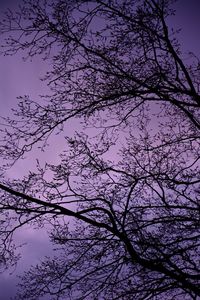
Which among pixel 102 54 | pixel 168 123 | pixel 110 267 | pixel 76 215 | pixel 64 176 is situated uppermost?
pixel 102 54

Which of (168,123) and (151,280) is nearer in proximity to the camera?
(151,280)

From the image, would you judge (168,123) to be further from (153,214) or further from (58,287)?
(58,287)

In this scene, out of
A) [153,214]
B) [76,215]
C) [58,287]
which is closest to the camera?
[76,215]

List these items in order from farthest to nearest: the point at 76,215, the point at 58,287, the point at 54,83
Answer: the point at 54,83
the point at 58,287
the point at 76,215

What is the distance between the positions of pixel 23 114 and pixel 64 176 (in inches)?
53.7

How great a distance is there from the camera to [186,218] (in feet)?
19.8

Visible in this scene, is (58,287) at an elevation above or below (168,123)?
below

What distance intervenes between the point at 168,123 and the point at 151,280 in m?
3.18

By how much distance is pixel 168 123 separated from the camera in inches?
286

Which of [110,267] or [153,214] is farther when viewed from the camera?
[153,214]

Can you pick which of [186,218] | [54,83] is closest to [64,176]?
[54,83]

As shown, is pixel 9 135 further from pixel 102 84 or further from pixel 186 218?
pixel 186 218

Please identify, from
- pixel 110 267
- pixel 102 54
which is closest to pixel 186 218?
pixel 110 267

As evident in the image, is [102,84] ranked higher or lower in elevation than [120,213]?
higher
